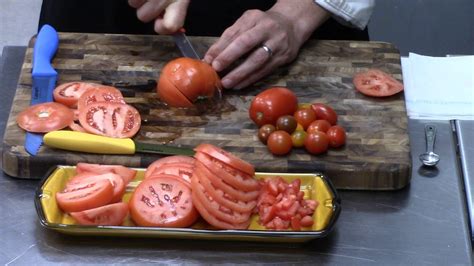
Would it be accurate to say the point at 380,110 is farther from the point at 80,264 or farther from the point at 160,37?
the point at 80,264

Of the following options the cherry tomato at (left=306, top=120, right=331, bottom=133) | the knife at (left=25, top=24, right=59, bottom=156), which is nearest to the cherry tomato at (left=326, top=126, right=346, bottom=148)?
the cherry tomato at (left=306, top=120, right=331, bottom=133)

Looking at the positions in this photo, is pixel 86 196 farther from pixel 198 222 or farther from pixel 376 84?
pixel 376 84

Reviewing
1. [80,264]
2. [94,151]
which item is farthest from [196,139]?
[80,264]

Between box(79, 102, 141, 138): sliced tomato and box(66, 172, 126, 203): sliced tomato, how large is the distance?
15cm

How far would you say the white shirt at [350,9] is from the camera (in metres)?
1.80

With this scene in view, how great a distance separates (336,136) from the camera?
1.51 meters

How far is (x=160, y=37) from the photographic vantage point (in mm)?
1854

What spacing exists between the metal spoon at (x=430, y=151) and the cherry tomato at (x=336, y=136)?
0.49ft

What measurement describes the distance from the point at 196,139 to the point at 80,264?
13.3 inches

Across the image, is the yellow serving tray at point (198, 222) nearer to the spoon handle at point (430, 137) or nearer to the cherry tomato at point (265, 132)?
the cherry tomato at point (265, 132)

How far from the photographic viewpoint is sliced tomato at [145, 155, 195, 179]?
56.1 inches

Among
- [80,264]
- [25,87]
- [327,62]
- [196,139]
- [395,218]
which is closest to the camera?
[80,264]

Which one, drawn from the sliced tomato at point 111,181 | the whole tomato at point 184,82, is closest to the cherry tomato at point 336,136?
the whole tomato at point 184,82

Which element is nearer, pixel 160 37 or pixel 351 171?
pixel 351 171
